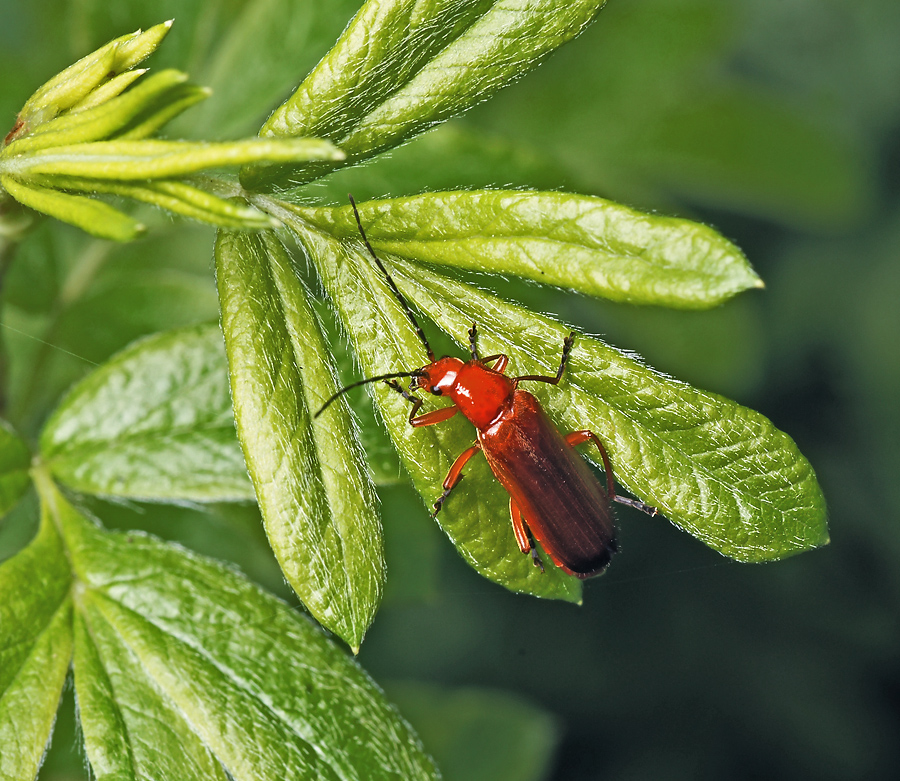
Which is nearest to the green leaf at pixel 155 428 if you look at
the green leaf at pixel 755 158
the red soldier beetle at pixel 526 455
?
the red soldier beetle at pixel 526 455

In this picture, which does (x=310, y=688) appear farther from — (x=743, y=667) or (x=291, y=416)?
(x=743, y=667)

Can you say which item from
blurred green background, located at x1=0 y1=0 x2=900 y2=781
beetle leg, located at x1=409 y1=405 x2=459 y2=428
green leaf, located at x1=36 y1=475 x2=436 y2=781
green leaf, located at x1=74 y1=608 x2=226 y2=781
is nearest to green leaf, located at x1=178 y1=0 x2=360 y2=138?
blurred green background, located at x1=0 y1=0 x2=900 y2=781

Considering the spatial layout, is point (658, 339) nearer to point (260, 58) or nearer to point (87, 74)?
point (260, 58)

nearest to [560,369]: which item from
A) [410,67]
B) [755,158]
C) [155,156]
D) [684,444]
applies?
[684,444]

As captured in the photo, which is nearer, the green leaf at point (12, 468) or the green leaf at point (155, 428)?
the green leaf at point (12, 468)

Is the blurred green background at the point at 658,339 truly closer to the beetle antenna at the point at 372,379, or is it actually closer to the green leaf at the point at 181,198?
the beetle antenna at the point at 372,379
